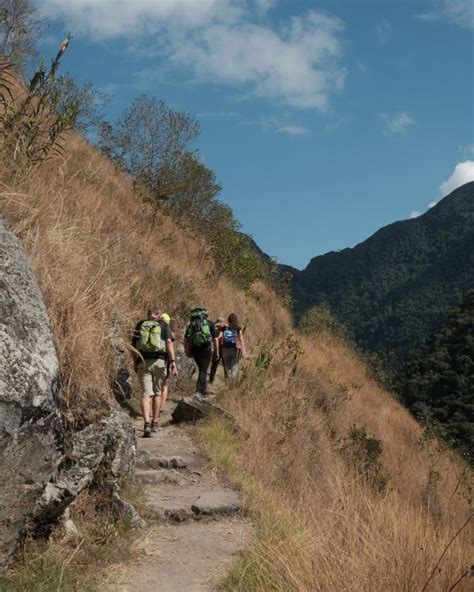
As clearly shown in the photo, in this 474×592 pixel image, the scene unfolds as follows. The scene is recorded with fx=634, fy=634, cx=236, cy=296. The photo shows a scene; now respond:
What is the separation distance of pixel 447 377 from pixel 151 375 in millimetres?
39656

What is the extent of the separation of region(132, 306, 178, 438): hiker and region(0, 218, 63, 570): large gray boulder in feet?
14.4

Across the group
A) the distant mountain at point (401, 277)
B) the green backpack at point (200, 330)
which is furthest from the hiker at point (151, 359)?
the distant mountain at point (401, 277)

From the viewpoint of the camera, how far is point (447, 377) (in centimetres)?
4444

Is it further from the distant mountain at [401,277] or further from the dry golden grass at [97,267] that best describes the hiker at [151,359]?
the distant mountain at [401,277]

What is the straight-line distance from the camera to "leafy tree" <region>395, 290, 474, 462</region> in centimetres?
3894

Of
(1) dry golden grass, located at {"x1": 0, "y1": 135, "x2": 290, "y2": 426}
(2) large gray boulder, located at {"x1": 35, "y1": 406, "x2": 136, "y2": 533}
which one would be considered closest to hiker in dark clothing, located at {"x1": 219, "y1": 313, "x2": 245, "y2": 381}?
(1) dry golden grass, located at {"x1": 0, "y1": 135, "x2": 290, "y2": 426}

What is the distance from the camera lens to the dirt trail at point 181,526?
4.38 metres

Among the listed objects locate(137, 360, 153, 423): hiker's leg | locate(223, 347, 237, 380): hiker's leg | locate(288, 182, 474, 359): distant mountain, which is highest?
locate(288, 182, 474, 359): distant mountain

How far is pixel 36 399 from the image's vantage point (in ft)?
11.7

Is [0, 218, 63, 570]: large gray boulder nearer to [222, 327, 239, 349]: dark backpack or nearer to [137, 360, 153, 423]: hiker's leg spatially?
[137, 360, 153, 423]: hiker's leg

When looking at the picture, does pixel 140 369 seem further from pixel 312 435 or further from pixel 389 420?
pixel 389 420

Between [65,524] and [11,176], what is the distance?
327 cm

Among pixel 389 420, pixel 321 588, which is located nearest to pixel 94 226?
pixel 321 588

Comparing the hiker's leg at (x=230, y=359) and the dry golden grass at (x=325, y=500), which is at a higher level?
the hiker's leg at (x=230, y=359)
